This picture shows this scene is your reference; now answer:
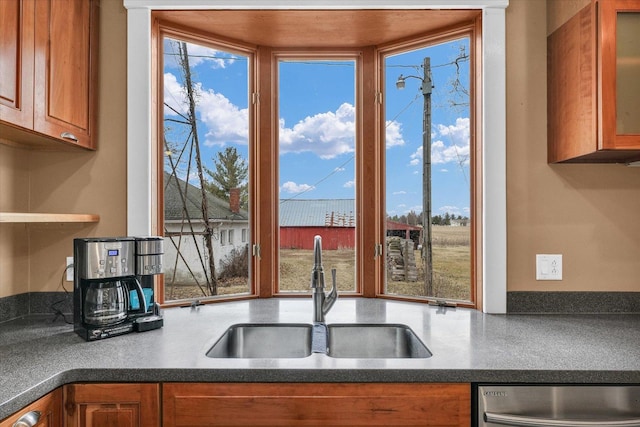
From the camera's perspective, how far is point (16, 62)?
1.30 m

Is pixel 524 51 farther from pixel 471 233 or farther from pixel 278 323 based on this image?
pixel 278 323

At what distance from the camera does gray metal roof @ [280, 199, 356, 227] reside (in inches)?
83.5

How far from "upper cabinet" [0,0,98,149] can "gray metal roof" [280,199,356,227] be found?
3.15 ft

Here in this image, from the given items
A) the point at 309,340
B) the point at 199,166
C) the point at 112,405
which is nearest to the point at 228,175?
the point at 199,166

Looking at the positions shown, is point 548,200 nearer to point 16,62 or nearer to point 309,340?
point 309,340

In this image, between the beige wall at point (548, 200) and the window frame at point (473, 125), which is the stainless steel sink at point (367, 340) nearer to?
the window frame at point (473, 125)

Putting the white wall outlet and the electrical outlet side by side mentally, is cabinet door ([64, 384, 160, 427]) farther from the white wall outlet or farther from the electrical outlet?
the white wall outlet

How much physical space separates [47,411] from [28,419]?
0.27ft

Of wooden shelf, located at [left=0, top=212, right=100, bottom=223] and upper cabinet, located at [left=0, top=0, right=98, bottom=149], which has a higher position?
upper cabinet, located at [left=0, top=0, right=98, bottom=149]

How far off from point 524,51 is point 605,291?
114 centimetres

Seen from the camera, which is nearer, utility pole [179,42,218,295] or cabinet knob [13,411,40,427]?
cabinet knob [13,411,40,427]

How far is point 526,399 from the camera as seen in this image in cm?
113

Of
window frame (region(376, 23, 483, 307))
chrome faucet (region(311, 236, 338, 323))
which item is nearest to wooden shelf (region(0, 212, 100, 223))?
chrome faucet (region(311, 236, 338, 323))

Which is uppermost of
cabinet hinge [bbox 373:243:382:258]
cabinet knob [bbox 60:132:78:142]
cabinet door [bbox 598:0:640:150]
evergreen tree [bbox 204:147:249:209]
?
cabinet door [bbox 598:0:640:150]
